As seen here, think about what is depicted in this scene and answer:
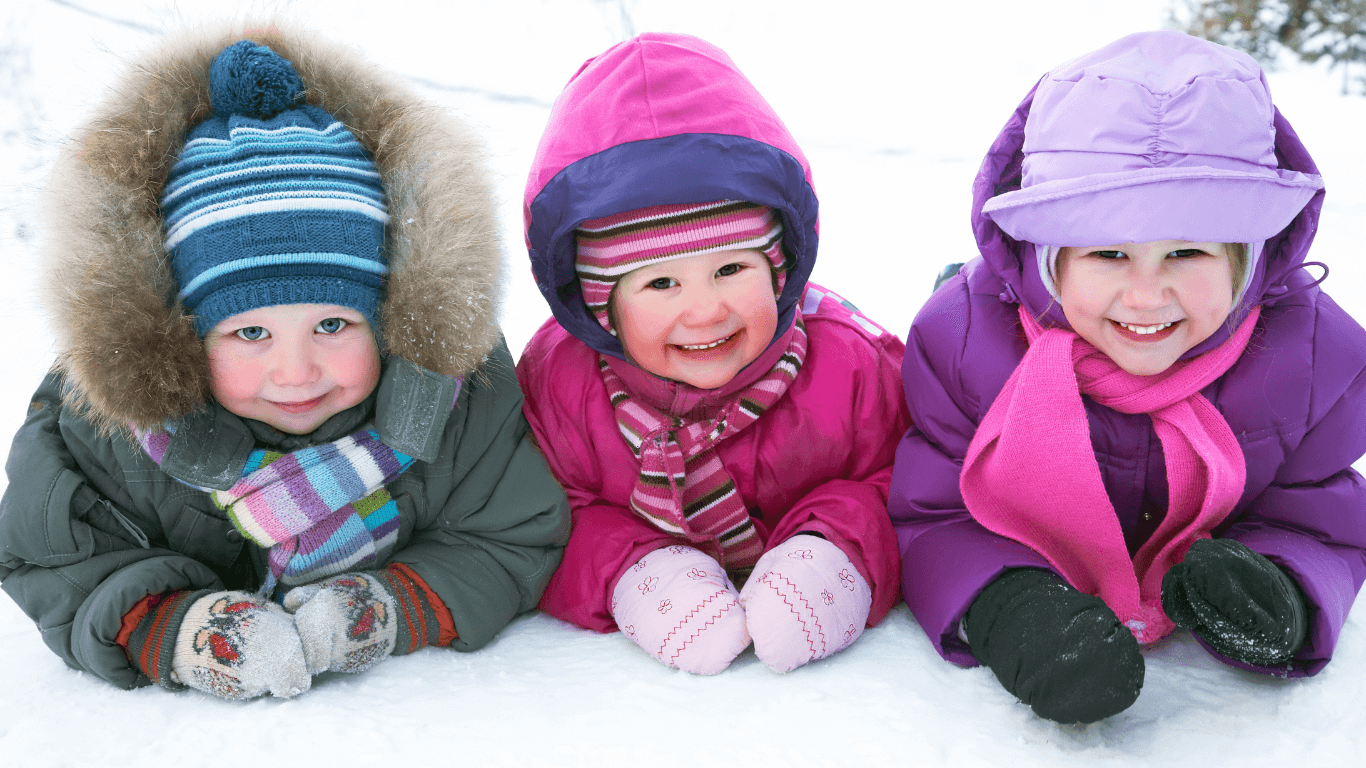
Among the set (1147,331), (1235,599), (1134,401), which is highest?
(1147,331)

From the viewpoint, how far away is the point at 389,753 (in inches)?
49.6

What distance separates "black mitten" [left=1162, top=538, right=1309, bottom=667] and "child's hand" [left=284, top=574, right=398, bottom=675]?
106cm

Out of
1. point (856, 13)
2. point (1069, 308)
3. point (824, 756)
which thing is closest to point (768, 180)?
point (1069, 308)

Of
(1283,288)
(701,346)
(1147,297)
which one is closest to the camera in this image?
(1147,297)

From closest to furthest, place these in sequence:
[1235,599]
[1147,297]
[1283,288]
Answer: [1235,599] < [1147,297] < [1283,288]

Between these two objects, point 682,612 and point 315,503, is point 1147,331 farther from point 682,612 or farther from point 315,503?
point 315,503

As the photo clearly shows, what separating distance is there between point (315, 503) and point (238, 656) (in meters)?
0.24

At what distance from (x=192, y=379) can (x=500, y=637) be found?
61cm

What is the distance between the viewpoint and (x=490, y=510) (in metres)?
1.60

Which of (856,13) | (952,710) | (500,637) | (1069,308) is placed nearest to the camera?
(952,710)

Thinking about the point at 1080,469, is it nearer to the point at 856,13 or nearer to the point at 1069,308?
the point at 1069,308

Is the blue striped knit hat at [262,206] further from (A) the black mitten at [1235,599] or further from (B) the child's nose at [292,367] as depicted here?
(A) the black mitten at [1235,599]

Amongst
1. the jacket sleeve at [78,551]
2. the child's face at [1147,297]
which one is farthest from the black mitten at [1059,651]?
the jacket sleeve at [78,551]

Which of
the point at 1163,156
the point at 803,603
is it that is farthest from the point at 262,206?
the point at 1163,156
